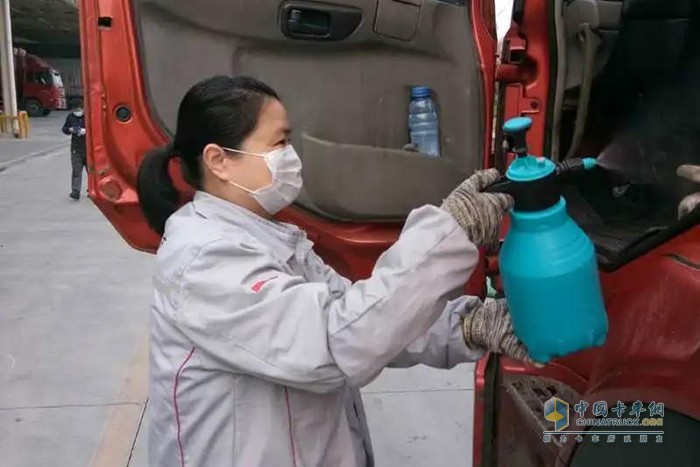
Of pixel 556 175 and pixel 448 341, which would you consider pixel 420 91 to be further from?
pixel 556 175

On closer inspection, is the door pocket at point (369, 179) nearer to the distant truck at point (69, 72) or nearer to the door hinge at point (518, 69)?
the door hinge at point (518, 69)

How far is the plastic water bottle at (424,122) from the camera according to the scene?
2795 mm

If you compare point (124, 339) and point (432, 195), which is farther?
point (124, 339)

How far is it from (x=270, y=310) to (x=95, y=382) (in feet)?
11.7

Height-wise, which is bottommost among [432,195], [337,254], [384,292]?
[337,254]

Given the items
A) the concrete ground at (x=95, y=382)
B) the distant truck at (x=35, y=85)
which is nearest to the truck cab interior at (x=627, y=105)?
the concrete ground at (x=95, y=382)

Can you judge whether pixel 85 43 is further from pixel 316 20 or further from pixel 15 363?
pixel 15 363

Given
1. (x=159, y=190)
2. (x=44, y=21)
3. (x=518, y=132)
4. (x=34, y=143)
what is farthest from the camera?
(x=44, y=21)

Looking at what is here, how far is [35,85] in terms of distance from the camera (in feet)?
110

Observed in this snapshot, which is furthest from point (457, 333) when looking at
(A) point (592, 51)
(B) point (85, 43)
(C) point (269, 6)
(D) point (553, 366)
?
(B) point (85, 43)

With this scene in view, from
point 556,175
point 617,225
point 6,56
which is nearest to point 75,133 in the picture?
point 617,225

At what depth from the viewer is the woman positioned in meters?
1.41

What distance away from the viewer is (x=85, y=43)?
2701 mm

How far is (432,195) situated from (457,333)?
3.57ft
